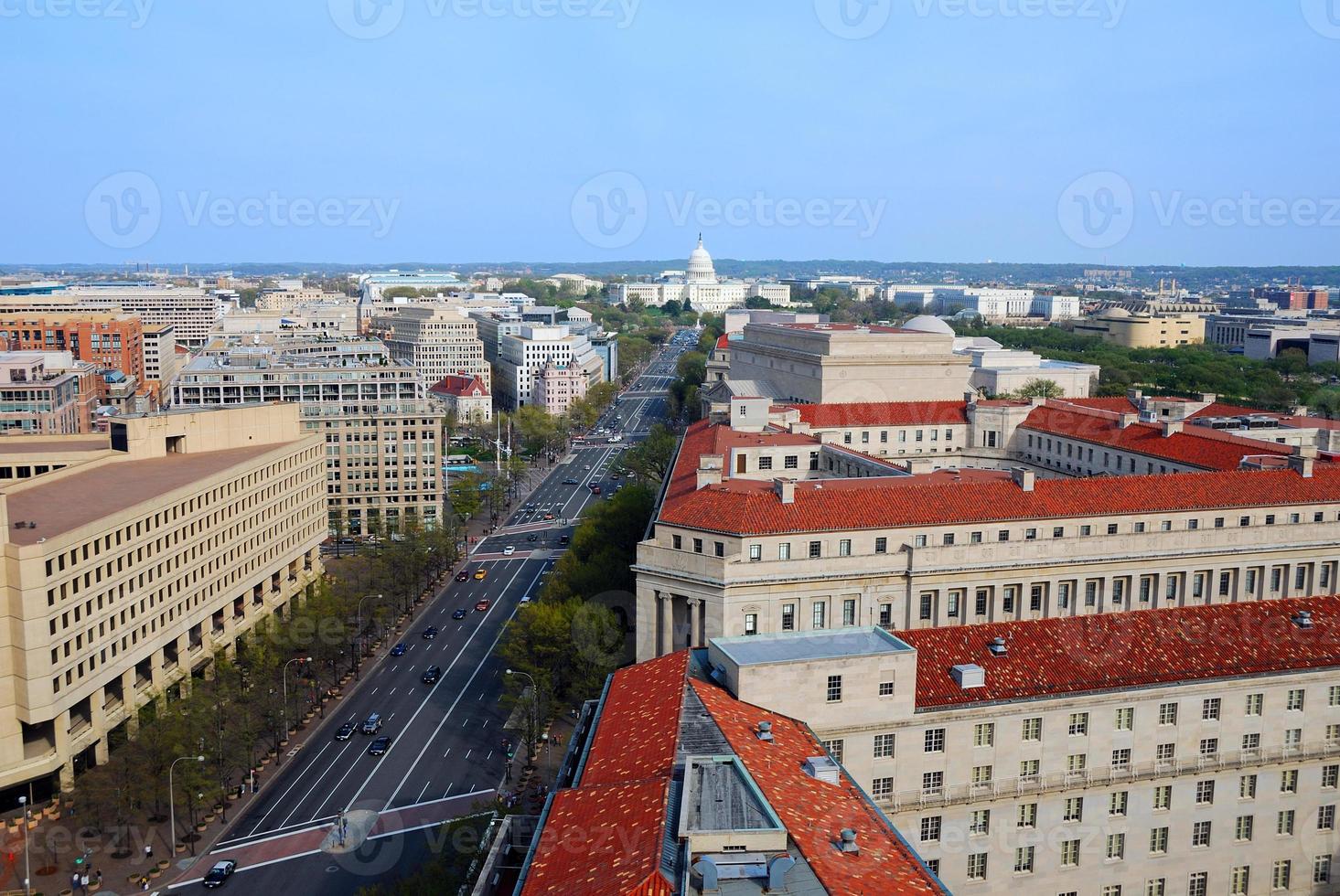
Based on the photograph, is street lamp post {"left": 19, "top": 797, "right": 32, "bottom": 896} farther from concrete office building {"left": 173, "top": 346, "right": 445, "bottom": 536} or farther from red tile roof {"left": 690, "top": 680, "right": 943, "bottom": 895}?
concrete office building {"left": 173, "top": 346, "right": 445, "bottom": 536}

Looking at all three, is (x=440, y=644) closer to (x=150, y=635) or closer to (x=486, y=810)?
(x=150, y=635)

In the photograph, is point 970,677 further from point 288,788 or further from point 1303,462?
point 1303,462

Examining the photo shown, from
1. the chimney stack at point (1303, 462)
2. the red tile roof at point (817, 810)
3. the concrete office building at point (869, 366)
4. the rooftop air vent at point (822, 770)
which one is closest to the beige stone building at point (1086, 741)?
the red tile roof at point (817, 810)

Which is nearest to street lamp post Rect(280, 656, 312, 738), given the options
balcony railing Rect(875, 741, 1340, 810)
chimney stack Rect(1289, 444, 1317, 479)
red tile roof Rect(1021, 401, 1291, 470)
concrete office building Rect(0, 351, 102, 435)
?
balcony railing Rect(875, 741, 1340, 810)

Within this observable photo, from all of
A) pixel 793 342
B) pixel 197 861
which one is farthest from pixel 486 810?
pixel 793 342

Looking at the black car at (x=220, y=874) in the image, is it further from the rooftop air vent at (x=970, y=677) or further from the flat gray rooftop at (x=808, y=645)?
the rooftop air vent at (x=970, y=677)
